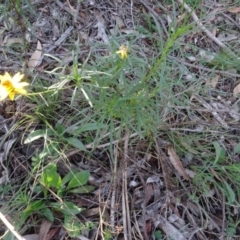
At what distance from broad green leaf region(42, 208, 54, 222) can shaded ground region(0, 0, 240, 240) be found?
0.02 meters

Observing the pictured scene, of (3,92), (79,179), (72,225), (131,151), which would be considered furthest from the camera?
(131,151)

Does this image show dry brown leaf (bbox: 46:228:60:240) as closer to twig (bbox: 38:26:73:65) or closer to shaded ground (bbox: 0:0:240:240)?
shaded ground (bbox: 0:0:240:240)

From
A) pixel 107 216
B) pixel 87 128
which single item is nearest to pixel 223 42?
pixel 87 128

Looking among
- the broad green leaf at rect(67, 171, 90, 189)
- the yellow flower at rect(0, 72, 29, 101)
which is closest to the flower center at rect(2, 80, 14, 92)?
the yellow flower at rect(0, 72, 29, 101)

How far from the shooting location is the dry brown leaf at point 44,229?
161cm

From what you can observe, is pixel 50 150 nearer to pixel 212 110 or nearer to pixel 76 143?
pixel 76 143

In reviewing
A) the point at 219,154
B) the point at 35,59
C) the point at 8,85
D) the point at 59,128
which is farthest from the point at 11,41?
the point at 219,154

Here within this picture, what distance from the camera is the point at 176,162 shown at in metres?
1.86

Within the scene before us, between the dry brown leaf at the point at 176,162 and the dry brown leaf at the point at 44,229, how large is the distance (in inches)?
23.5

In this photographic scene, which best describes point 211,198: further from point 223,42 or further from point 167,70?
point 223,42

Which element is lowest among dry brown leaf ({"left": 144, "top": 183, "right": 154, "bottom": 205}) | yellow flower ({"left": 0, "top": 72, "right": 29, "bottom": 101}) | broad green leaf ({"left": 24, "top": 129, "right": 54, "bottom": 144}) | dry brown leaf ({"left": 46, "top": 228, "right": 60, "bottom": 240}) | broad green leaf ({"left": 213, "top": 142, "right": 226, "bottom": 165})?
broad green leaf ({"left": 213, "top": 142, "right": 226, "bottom": 165})

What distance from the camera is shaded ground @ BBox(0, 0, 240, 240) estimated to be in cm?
168

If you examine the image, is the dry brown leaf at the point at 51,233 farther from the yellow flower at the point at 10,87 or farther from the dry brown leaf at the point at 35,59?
the dry brown leaf at the point at 35,59

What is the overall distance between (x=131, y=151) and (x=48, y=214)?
441 millimetres
